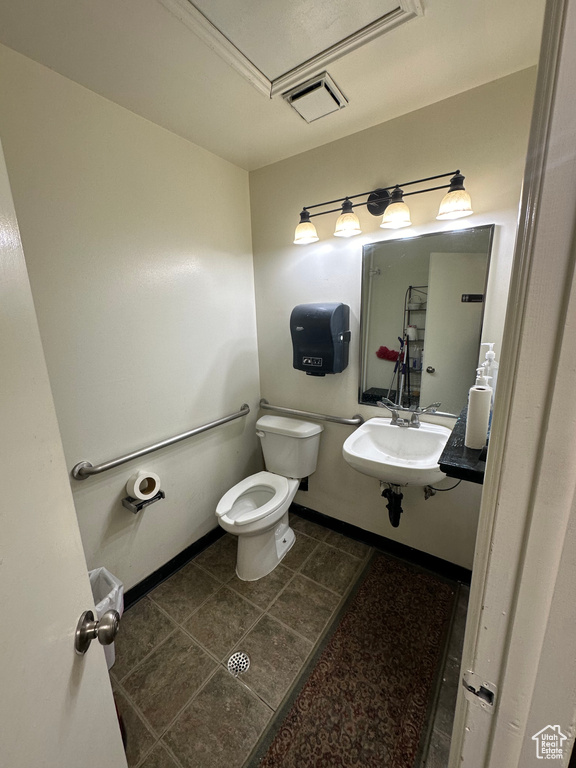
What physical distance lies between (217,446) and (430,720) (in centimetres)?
152

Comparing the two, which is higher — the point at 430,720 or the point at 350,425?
the point at 350,425

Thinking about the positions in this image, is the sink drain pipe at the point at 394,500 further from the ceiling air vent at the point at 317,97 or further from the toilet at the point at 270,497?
the ceiling air vent at the point at 317,97

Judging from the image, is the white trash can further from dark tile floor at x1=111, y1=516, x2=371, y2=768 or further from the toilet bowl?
the toilet bowl

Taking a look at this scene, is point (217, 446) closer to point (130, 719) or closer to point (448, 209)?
point (130, 719)

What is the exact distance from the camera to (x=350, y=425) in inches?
72.9

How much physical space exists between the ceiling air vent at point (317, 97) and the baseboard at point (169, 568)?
7.64 feet

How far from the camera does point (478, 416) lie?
42.1 inches

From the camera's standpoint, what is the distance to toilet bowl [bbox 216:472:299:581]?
1.58 m

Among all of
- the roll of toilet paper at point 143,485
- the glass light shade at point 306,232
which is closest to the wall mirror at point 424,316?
the glass light shade at point 306,232

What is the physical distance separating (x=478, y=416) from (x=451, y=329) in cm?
57

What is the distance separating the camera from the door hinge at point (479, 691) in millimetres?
434

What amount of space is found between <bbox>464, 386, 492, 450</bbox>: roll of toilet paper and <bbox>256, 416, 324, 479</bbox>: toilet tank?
0.92 metres

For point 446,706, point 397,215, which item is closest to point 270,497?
point 446,706

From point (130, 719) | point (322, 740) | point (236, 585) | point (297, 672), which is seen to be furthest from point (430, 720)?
point (130, 719)
